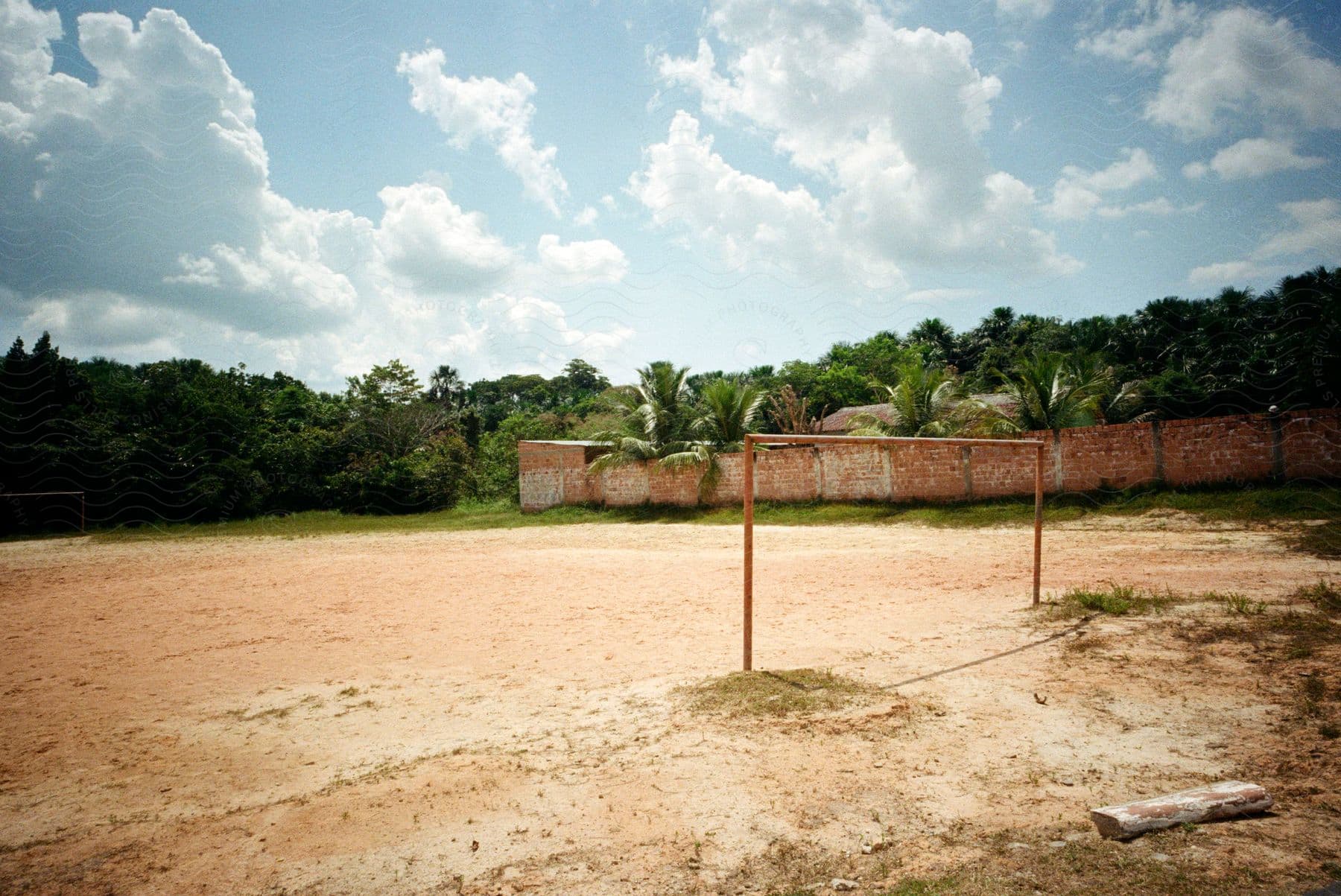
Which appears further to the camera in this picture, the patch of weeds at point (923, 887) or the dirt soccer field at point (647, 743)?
the dirt soccer field at point (647, 743)

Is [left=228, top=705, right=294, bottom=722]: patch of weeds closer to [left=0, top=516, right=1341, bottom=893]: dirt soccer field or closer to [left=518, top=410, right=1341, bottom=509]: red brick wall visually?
[left=0, top=516, right=1341, bottom=893]: dirt soccer field

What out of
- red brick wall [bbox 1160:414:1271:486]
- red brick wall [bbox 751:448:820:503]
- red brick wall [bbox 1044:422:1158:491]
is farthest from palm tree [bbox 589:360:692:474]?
red brick wall [bbox 1160:414:1271:486]

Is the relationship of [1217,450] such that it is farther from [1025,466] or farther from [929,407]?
[929,407]

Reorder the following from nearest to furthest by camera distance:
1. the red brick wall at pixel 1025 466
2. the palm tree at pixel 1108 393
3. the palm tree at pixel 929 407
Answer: the red brick wall at pixel 1025 466 → the palm tree at pixel 1108 393 → the palm tree at pixel 929 407

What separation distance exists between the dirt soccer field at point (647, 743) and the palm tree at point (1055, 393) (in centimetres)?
735

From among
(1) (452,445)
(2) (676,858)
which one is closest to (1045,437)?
(2) (676,858)

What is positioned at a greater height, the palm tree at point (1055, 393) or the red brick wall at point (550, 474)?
the palm tree at point (1055, 393)

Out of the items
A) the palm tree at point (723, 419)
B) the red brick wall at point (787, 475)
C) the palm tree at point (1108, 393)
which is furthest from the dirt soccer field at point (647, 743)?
the palm tree at point (723, 419)

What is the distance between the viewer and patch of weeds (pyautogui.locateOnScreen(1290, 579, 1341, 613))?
598 cm

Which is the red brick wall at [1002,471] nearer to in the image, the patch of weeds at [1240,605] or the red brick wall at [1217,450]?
the red brick wall at [1217,450]

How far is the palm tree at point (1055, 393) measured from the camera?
15430mm

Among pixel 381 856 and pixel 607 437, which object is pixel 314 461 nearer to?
pixel 607 437

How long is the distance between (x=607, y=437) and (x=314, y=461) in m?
13.9

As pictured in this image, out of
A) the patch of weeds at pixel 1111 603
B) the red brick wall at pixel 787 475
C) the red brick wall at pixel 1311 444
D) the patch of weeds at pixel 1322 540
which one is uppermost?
the red brick wall at pixel 1311 444
